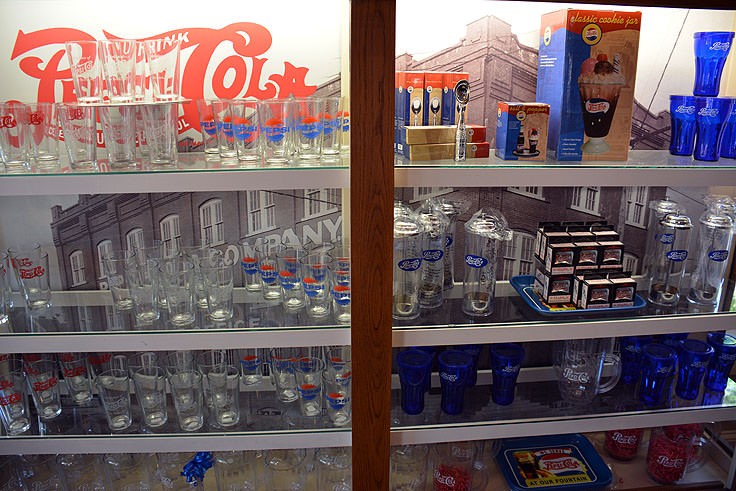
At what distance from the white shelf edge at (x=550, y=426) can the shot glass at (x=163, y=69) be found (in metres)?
1.29

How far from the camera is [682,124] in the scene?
7.00ft

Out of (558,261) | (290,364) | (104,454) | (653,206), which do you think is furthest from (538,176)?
(104,454)

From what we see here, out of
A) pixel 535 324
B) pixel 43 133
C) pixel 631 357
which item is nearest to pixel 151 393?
pixel 43 133

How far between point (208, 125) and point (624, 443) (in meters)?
2.02

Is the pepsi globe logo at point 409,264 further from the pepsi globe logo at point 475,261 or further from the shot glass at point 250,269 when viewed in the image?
the shot glass at point 250,269

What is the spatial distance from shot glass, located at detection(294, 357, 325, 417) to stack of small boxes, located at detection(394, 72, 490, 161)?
77 cm

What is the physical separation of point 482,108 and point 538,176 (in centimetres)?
56

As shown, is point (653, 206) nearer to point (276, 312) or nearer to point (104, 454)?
point (276, 312)

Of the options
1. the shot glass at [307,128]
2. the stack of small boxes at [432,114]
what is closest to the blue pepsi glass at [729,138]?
the stack of small boxes at [432,114]

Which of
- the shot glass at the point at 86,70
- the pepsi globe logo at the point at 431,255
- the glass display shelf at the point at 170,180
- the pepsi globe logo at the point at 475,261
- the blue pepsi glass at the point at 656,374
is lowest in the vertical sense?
the blue pepsi glass at the point at 656,374

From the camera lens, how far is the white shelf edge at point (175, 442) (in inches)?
78.7

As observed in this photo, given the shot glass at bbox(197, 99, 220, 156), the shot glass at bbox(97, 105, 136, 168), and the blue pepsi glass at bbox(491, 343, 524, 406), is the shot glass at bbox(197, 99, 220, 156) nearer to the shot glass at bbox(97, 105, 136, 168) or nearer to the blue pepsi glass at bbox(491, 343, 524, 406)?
the shot glass at bbox(97, 105, 136, 168)

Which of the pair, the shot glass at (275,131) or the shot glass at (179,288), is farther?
the shot glass at (179,288)

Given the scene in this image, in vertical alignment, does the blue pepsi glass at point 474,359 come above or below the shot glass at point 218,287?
below
